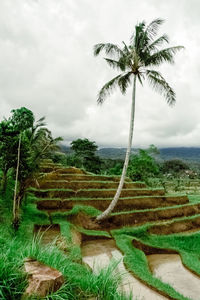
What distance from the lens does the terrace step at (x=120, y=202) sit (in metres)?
12.8

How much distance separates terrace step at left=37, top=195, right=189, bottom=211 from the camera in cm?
1279

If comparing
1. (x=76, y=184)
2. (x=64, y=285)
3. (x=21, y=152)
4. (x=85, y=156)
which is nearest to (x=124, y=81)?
(x=21, y=152)

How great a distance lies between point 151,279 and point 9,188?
905 centimetres

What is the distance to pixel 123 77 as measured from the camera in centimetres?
1155

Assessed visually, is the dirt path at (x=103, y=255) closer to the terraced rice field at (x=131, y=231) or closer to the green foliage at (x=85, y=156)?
the terraced rice field at (x=131, y=231)

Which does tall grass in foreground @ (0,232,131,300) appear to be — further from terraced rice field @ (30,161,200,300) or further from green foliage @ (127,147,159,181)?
green foliage @ (127,147,159,181)

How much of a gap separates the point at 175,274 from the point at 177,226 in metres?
5.11

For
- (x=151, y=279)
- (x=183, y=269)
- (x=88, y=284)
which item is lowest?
(x=183, y=269)

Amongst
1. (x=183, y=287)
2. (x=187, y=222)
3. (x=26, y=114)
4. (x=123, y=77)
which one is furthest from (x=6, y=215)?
(x=26, y=114)

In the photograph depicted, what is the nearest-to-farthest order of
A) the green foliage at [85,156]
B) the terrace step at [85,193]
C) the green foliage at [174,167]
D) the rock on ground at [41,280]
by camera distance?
the rock on ground at [41,280]
the terrace step at [85,193]
the green foliage at [85,156]
the green foliage at [174,167]

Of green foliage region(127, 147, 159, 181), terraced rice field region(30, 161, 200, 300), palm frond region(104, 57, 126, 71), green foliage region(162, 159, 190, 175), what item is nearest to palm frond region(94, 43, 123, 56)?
palm frond region(104, 57, 126, 71)

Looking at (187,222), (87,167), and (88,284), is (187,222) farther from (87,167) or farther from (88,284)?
(87,167)

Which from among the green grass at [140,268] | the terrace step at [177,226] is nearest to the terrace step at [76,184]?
the green grass at [140,268]

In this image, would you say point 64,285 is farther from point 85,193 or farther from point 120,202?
point 85,193
